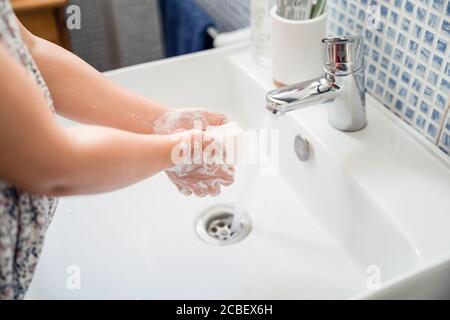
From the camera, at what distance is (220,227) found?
0.69 m

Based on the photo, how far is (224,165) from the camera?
1.75ft

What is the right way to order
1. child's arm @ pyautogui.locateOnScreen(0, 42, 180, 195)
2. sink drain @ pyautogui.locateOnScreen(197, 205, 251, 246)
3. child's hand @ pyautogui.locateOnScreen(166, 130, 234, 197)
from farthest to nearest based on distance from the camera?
1. sink drain @ pyautogui.locateOnScreen(197, 205, 251, 246)
2. child's hand @ pyautogui.locateOnScreen(166, 130, 234, 197)
3. child's arm @ pyautogui.locateOnScreen(0, 42, 180, 195)

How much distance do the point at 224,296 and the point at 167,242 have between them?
0.37 ft

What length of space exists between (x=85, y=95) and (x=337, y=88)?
0.28m

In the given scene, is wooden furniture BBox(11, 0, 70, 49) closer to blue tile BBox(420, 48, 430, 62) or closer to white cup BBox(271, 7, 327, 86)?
white cup BBox(271, 7, 327, 86)

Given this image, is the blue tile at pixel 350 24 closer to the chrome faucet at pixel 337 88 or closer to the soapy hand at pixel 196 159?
the chrome faucet at pixel 337 88

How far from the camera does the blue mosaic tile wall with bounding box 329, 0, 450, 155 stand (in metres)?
0.56

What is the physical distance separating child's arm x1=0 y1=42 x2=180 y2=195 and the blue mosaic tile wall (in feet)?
1.06

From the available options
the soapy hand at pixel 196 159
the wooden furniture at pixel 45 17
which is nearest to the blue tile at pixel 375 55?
the soapy hand at pixel 196 159

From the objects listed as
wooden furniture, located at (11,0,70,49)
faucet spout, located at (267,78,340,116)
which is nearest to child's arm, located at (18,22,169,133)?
faucet spout, located at (267,78,340,116)

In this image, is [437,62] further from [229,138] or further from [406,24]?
[229,138]

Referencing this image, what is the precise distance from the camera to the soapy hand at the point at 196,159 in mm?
477
